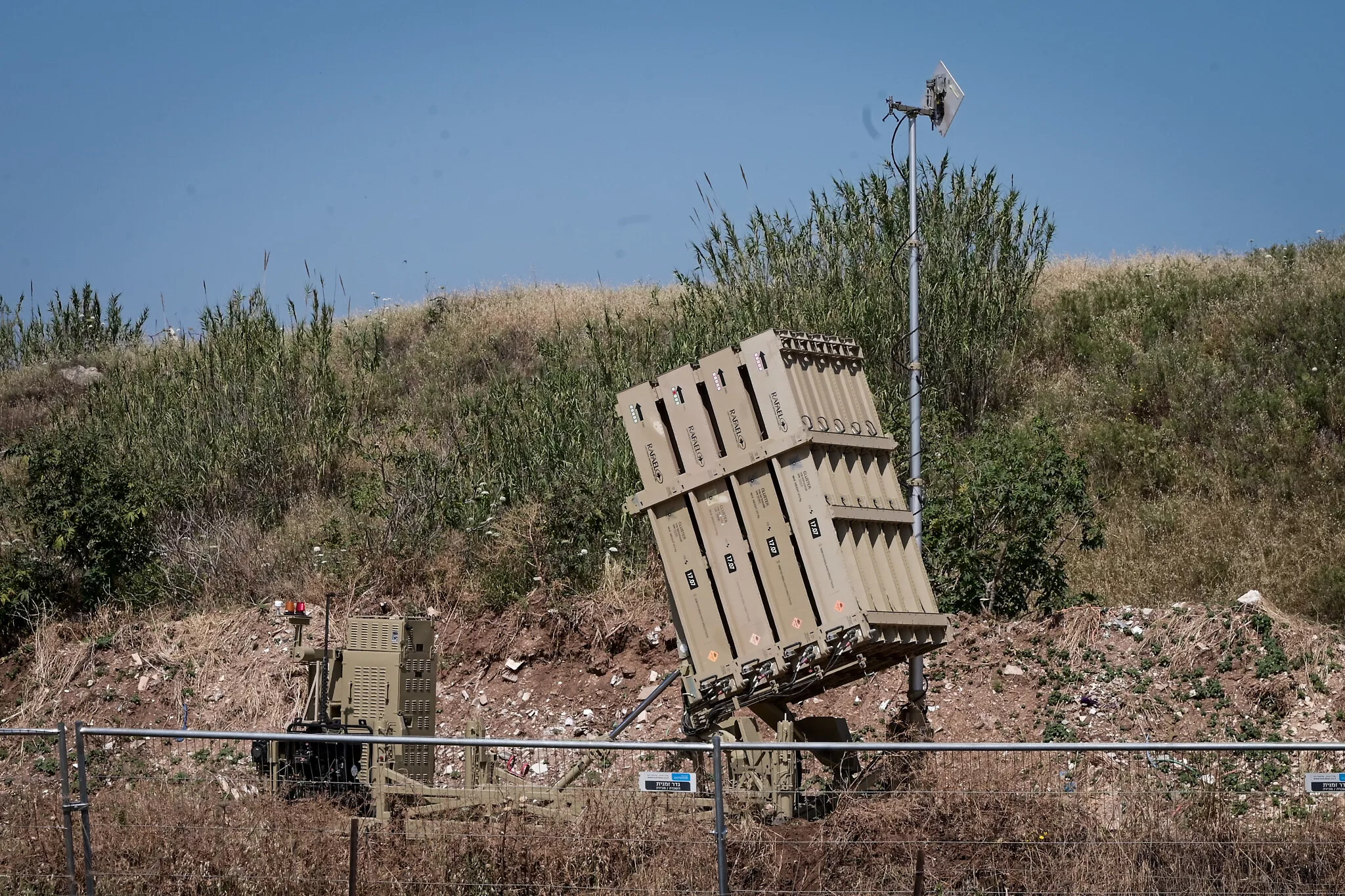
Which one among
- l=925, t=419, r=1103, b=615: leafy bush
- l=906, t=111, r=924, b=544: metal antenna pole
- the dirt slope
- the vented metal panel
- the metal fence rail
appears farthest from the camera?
l=925, t=419, r=1103, b=615: leafy bush

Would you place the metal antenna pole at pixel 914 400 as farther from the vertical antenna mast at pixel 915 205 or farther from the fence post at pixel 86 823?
the fence post at pixel 86 823

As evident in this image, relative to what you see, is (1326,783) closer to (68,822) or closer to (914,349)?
(914,349)

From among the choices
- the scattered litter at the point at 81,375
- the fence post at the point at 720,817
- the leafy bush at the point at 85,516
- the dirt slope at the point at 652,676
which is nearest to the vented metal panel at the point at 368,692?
the dirt slope at the point at 652,676

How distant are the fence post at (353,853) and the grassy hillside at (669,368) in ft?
26.5

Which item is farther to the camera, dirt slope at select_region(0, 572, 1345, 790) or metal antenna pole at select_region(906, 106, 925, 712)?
dirt slope at select_region(0, 572, 1345, 790)

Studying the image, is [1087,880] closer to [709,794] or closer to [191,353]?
[709,794]

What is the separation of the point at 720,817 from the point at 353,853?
7.36ft

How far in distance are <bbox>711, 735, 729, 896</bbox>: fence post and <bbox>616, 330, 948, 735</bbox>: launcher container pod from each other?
1882 millimetres

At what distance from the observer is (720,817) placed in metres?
7.41

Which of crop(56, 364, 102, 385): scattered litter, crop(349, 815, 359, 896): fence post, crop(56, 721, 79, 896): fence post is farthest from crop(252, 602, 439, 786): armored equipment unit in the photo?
crop(56, 364, 102, 385): scattered litter

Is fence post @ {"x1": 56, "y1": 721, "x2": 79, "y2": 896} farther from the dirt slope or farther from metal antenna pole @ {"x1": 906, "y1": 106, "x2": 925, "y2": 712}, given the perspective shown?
metal antenna pole @ {"x1": 906, "y1": 106, "x2": 925, "y2": 712}

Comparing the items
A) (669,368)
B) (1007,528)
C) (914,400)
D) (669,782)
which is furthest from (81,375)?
(669,782)

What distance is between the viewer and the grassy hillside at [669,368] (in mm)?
16484

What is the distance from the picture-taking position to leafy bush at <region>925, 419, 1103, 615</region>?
578 inches
